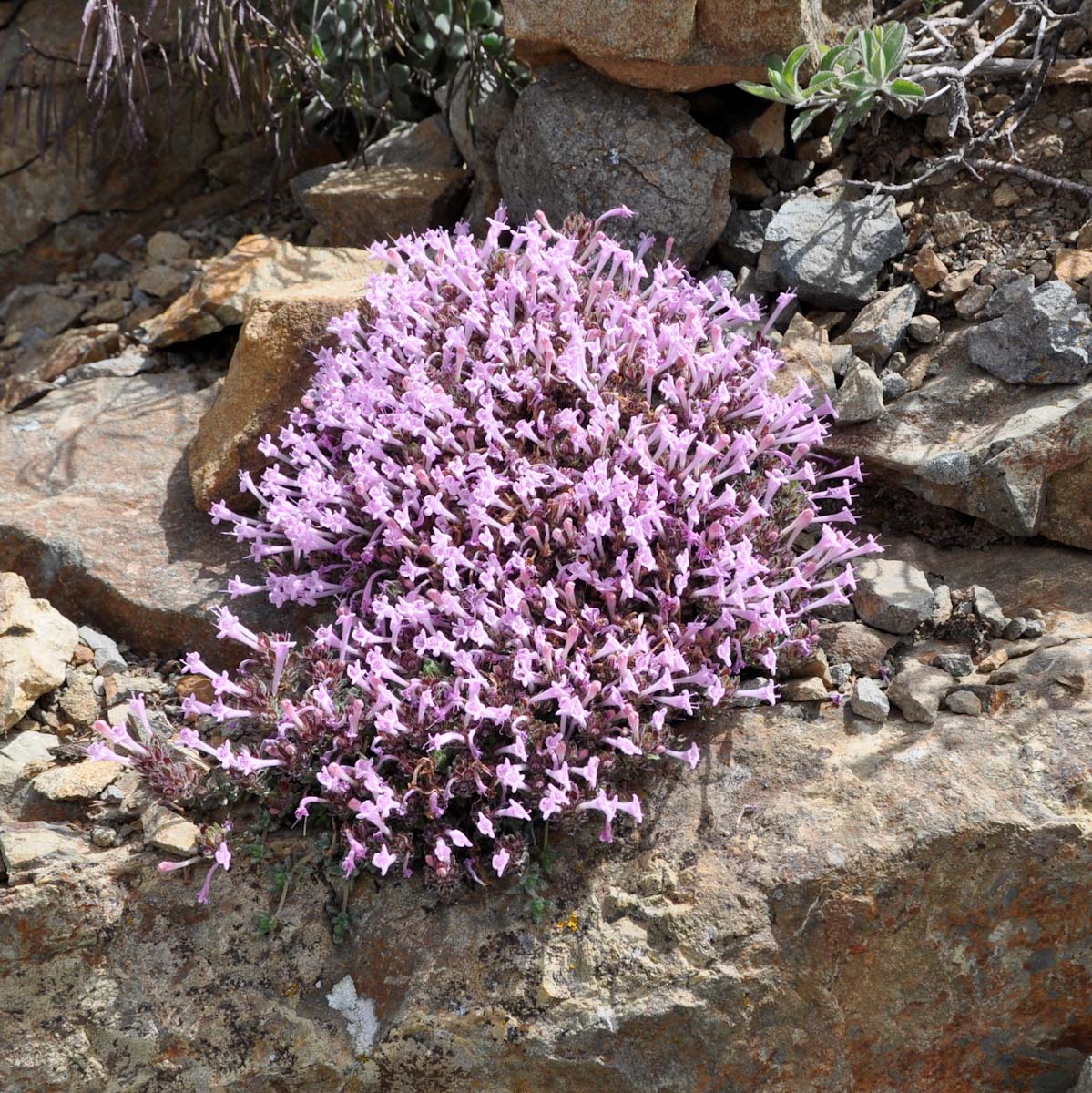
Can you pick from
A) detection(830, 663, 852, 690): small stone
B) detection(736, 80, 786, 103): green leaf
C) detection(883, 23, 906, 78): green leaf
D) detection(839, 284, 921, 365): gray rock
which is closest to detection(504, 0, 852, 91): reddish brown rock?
detection(736, 80, 786, 103): green leaf

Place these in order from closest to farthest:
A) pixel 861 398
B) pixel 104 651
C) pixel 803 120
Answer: pixel 104 651
pixel 861 398
pixel 803 120

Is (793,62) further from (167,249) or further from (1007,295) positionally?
(167,249)

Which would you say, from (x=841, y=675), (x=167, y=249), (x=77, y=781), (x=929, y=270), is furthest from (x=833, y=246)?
(x=167, y=249)

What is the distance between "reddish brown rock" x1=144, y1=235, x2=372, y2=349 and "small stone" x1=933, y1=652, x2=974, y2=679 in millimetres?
3472

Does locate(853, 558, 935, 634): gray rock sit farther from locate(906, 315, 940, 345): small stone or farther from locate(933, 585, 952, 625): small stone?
locate(906, 315, 940, 345): small stone

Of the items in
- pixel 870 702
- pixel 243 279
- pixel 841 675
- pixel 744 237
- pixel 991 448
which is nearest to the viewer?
pixel 870 702

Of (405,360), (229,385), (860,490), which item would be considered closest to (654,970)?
(860,490)

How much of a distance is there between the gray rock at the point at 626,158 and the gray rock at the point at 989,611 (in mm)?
2219

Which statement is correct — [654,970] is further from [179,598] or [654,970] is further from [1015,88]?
[1015,88]

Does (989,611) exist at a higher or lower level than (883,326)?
lower

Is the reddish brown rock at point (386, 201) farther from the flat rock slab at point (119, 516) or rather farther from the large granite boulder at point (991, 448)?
the large granite boulder at point (991, 448)

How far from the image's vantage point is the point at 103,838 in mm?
4020

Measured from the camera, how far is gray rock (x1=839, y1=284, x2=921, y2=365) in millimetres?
5090

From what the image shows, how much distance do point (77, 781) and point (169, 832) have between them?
481 millimetres
